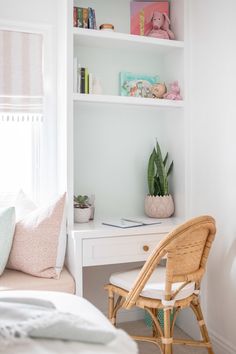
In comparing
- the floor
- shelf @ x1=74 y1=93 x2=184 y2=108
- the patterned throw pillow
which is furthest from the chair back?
shelf @ x1=74 y1=93 x2=184 y2=108

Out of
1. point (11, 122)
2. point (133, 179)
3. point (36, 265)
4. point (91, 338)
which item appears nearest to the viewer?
point (91, 338)

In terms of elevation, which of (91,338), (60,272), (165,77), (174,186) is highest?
(165,77)

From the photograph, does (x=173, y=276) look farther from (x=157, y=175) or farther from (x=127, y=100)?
(x=127, y=100)

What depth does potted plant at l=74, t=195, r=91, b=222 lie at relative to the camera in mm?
2732

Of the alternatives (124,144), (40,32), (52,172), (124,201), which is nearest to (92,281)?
(124,201)

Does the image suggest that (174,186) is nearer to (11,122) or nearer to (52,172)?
(52,172)

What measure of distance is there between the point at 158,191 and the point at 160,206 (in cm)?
13

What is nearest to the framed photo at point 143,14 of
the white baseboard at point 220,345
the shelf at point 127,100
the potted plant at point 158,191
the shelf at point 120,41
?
the shelf at point 120,41

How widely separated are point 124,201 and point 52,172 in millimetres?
582

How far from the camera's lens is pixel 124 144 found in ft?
10.1

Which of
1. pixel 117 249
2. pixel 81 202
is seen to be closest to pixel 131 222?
pixel 117 249

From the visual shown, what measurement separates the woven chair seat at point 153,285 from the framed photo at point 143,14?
1.68m

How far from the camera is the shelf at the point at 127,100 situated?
8.66 feet

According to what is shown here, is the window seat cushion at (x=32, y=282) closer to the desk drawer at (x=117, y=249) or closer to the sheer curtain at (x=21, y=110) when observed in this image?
the desk drawer at (x=117, y=249)
